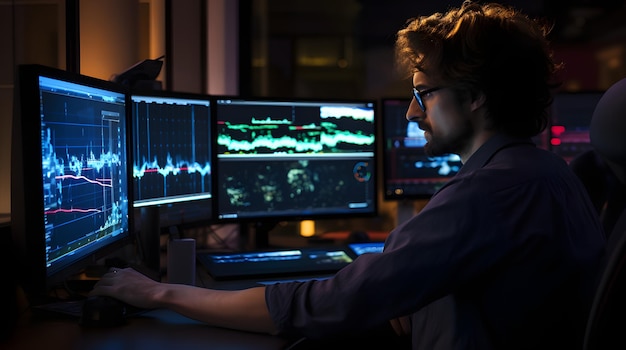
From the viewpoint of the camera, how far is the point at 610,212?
6.35ft

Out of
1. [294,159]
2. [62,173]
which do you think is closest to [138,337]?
[62,173]

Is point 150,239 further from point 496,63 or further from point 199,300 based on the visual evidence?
point 496,63

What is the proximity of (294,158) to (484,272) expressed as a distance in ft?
4.20

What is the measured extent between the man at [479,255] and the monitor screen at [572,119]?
1.59m

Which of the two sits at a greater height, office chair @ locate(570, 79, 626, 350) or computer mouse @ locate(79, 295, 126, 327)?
office chair @ locate(570, 79, 626, 350)

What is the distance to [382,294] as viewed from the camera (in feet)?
3.54

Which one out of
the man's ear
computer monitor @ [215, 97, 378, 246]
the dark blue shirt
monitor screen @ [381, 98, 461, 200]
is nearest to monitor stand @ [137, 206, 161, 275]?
computer monitor @ [215, 97, 378, 246]

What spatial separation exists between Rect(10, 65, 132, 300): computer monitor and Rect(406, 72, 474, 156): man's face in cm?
68

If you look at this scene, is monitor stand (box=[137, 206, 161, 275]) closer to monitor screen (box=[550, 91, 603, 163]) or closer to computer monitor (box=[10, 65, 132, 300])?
computer monitor (box=[10, 65, 132, 300])

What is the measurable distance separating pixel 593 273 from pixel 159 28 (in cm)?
200

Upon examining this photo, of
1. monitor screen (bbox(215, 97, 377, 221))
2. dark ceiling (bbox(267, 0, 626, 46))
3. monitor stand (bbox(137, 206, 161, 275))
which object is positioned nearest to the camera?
monitor stand (bbox(137, 206, 161, 275))

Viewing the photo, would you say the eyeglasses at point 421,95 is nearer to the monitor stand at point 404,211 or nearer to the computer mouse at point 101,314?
the computer mouse at point 101,314

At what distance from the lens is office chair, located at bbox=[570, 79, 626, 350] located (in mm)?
977

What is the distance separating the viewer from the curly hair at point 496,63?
1.25m
